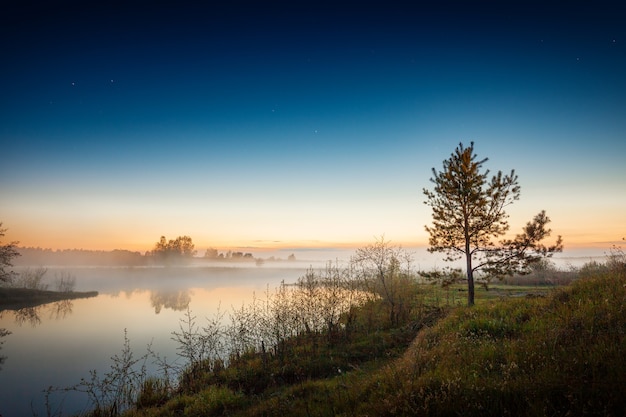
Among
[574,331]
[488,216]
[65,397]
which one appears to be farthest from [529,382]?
[65,397]

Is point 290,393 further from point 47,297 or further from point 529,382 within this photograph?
point 47,297

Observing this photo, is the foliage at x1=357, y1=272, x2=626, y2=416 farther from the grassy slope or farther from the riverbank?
the riverbank

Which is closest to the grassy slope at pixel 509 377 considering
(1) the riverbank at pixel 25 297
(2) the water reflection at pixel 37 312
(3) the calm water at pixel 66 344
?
(3) the calm water at pixel 66 344

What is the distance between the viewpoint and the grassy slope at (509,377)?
14.7 ft

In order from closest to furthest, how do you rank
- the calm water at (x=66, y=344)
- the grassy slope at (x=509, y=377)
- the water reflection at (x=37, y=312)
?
the grassy slope at (x=509, y=377), the calm water at (x=66, y=344), the water reflection at (x=37, y=312)

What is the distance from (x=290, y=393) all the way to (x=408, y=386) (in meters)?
4.97

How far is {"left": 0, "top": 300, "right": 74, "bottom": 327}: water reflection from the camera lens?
35778 millimetres

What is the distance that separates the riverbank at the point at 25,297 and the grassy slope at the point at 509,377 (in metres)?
57.1

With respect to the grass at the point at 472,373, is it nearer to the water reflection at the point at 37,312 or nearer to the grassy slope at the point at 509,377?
the grassy slope at the point at 509,377

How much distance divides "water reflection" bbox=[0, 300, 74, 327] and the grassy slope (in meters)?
39.8

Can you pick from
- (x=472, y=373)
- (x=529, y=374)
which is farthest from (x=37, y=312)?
(x=529, y=374)

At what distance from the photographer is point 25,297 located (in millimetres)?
51562

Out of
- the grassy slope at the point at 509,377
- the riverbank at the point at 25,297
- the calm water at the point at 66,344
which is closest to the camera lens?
the grassy slope at the point at 509,377

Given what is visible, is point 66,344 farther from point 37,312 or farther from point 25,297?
point 25,297
